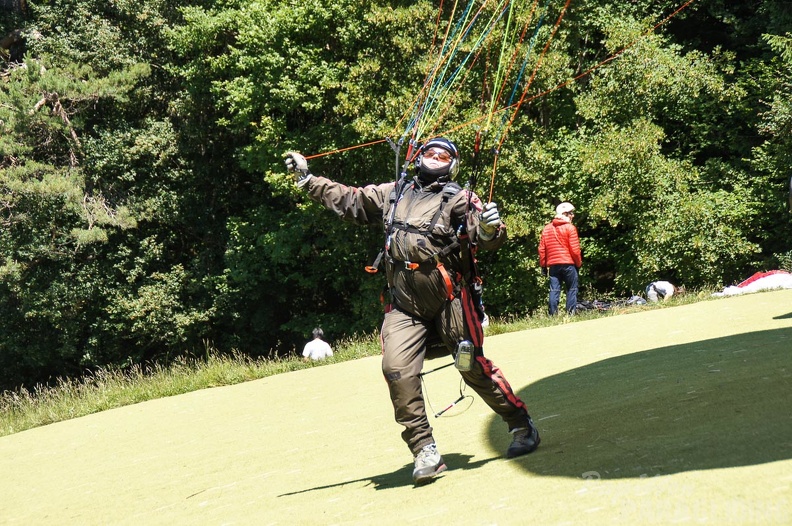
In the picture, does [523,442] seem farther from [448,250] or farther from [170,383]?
[170,383]

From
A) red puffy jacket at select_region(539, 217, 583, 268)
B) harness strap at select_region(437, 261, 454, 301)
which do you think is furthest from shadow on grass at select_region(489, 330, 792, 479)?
red puffy jacket at select_region(539, 217, 583, 268)

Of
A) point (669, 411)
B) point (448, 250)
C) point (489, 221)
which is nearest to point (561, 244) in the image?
point (669, 411)

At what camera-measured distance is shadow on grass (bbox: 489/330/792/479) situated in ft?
13.5

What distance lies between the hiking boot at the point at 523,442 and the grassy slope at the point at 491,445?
99 mm

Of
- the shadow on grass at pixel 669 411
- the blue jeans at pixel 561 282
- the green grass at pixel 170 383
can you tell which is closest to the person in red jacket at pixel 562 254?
the blue jeans at pixel 561 282

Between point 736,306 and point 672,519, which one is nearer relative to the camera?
point 672,519

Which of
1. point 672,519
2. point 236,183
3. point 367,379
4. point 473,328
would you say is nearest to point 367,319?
point 236,183

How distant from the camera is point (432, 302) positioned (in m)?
5.16

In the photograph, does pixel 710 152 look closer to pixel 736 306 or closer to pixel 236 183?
pixel 236 183

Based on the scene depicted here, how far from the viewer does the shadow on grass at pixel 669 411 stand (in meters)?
4.12

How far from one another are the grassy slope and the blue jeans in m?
3.08

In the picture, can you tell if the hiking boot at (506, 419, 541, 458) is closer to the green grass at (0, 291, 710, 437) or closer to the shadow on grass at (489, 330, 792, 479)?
the shadow on grass at (489, 330, 792, 479)

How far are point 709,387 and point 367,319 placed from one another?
20966 millimetres

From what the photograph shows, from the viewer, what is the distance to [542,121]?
2645 cm
